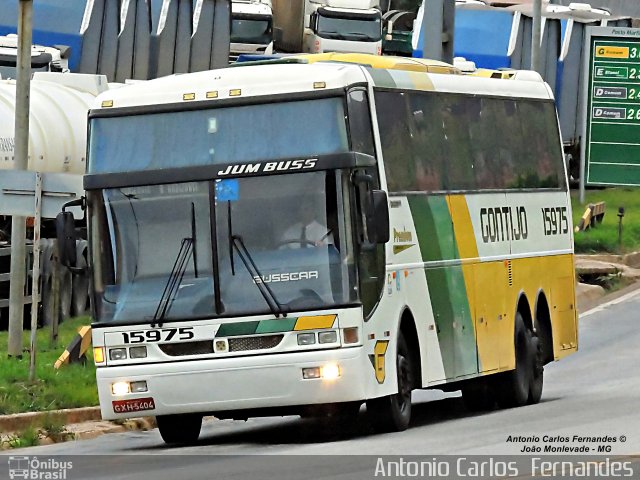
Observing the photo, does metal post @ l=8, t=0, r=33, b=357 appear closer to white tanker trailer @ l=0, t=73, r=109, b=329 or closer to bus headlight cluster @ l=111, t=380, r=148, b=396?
white tanker trailer @ l=0, t=73, r=109, b=329

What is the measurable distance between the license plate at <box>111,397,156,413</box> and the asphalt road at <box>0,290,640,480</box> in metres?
0.36

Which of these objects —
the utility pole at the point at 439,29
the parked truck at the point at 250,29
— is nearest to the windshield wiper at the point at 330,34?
the parked truck at the point at 250,29

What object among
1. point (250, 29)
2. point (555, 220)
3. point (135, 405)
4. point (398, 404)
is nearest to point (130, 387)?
point (135, 405)

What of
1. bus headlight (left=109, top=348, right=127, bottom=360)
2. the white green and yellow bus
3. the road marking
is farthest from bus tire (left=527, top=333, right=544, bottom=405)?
the road marking

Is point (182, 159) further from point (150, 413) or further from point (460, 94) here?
point (460, 94)

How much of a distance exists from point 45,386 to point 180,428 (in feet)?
9.05

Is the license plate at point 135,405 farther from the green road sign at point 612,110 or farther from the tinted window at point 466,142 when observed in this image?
the green road sign at point 612,110

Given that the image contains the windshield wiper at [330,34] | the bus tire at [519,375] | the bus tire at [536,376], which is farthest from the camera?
the windshield wiper at [330,34]

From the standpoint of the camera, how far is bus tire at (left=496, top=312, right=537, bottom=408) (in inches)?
778

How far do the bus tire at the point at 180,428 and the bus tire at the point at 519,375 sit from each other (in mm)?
4056

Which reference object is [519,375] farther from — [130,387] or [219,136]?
[130,387]

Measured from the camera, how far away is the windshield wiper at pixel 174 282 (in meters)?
15.5

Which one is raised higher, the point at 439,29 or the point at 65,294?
the point at 439,29

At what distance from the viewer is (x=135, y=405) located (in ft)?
51.1
